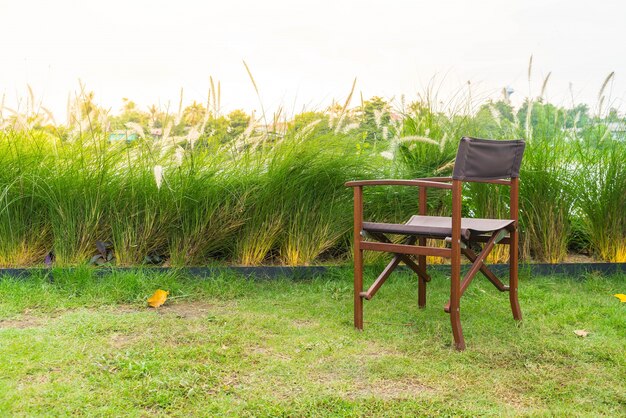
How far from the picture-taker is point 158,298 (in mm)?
3482

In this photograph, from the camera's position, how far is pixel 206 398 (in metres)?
2.15

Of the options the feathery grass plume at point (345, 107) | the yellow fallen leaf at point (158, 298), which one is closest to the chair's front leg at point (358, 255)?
the yellow fallen leaf at point (158, 298)

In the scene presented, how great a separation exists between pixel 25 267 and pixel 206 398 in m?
2.37

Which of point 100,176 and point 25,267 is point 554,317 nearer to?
point 100,176

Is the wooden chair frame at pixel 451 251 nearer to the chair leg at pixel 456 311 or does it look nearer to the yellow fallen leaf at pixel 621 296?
the chair leg at pixel 456 311

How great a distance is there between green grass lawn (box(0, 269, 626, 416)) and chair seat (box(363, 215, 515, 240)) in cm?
48

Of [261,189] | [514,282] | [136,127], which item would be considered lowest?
[514,282]

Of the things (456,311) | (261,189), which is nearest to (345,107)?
(261,189)

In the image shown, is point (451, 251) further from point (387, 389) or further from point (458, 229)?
point (387, 389)

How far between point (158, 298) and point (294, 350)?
113cm

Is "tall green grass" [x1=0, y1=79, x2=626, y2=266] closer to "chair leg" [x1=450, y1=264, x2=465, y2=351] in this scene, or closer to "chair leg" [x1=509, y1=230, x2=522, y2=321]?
"chair leg" [x1=509, y1=230, x2=522, y2=321]

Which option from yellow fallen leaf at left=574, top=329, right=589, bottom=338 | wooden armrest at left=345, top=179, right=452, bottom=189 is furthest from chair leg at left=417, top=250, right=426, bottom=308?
yellow fallen leaf at left=574, top=329, right=589, bottom=338

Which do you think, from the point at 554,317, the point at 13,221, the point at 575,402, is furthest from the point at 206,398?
the point at 13,221

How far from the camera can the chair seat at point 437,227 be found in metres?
2.74
